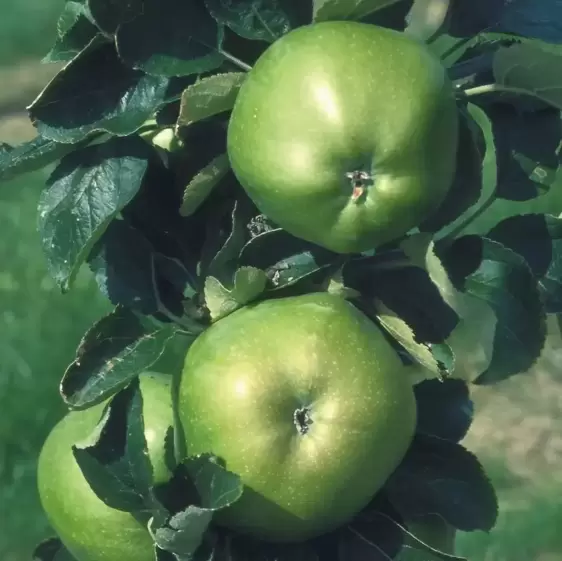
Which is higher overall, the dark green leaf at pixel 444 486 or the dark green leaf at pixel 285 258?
the dark green leaf at pixel 285 258

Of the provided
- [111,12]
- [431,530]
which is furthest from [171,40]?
[431,530]

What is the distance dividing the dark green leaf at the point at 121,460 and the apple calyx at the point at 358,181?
194mm

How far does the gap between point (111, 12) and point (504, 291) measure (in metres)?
0.31

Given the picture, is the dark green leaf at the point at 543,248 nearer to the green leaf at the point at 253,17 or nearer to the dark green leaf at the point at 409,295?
the dark green leaf at the point at 409,295

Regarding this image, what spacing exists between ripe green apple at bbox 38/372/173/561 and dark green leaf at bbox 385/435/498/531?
0.55 ft

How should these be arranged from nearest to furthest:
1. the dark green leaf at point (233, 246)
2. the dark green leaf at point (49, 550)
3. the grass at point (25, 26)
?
the dark green leaf at point (233, 246) < the dark green leaf at point (49, 550) < the grass at point (25, 26)

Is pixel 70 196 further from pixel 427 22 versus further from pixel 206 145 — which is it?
pixel 427 22

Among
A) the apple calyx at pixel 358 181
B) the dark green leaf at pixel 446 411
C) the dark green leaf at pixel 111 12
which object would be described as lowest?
the dark green leaf at pixel 446 411

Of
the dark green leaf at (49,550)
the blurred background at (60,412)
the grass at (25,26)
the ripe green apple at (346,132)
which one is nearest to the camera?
the ripe green apple at (346,132)

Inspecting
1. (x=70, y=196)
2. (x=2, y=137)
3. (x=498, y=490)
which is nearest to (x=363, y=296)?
(x=70, y=196)

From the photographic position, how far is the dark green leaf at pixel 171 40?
528 mm

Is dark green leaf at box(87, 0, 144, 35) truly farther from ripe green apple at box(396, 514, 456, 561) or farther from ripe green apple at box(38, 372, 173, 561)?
ripe green apple at box(396, 514, 456, 561)

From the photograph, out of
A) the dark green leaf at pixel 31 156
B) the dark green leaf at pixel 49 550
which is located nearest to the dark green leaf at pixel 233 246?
the dark green leaf at pixel 31 156

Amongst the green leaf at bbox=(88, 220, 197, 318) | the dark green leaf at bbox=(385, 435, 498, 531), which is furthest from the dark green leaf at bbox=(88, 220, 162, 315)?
the dark green leaf at bbox=(385, 435, 498, 531)
